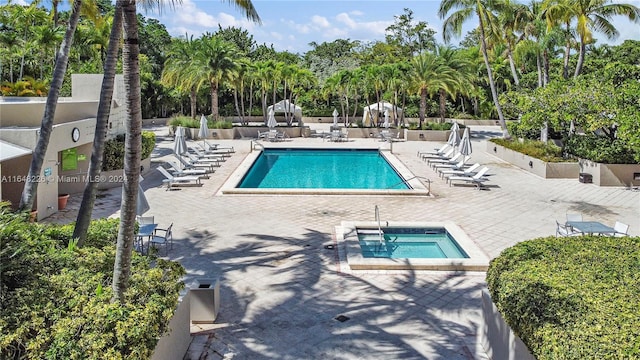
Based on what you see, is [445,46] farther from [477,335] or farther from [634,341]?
[634,341]

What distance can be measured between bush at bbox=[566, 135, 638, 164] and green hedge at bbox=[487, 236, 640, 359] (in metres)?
12.9

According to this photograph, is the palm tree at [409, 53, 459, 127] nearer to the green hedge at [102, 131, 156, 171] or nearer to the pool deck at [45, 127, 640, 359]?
the pool deck at [45, 127, 640, 359]

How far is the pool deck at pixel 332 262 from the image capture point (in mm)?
7453

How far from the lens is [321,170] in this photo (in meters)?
24.9

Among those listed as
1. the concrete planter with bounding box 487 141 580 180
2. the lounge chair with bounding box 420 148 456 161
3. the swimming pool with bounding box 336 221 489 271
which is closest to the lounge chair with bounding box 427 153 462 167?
the lounge chair with bounding box 420 148 456 161

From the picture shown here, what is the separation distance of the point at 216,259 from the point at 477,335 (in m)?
5.52

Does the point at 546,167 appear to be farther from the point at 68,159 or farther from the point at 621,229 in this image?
the point at 68,159

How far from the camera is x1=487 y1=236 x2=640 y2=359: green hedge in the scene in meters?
4.94

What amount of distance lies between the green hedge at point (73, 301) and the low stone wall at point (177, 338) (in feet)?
0.93

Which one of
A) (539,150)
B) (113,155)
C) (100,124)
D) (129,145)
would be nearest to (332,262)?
(100,124)

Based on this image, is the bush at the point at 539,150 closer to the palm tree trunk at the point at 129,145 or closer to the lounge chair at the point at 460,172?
the lounge chair at the point at 460,172

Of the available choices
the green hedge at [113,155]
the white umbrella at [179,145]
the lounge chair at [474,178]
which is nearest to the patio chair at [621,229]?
the lounge chair at [474,178]

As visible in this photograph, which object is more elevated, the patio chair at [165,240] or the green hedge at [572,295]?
the green hedge at [572,295]

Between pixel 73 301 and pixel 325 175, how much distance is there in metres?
17.9
